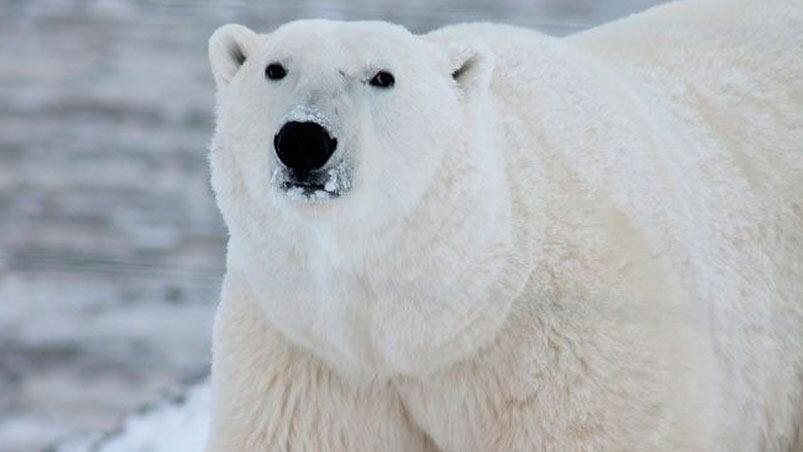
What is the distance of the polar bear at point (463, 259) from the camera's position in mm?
2477

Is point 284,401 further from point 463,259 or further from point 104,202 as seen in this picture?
point 104,202

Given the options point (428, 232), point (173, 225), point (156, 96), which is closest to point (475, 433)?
point (428, 232)

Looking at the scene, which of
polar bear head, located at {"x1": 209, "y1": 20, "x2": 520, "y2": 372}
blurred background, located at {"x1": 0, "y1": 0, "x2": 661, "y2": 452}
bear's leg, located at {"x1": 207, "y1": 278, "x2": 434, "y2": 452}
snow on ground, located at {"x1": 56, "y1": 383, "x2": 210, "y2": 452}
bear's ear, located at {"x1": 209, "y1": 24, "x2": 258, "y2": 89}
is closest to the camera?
polar bear head, located at {"x1": 209, "y1": 20, "x2": 520, "y2": 372}

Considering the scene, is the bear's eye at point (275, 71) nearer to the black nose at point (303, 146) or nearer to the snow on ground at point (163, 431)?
the black nose at point (303, 146)

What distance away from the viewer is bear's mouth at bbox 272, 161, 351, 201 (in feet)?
7.54

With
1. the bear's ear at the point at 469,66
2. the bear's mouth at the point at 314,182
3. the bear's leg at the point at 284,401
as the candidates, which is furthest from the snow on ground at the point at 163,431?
the bear's mouth at the point at 314,182

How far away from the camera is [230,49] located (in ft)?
8.73

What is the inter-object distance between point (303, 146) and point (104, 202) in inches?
158

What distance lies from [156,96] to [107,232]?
1240 millimetres

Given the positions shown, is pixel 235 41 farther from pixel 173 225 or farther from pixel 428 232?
pixel 173 225

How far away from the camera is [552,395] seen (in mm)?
2643

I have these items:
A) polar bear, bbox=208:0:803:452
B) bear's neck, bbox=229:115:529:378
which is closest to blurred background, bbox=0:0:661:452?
polar bear, bbox=208:0:803:452

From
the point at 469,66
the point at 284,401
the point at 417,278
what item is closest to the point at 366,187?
the point at 417,278

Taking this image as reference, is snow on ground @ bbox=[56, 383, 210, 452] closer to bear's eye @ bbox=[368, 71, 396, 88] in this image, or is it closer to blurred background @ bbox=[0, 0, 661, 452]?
blurred background @ bbox=[0, 0, 661, 452]
